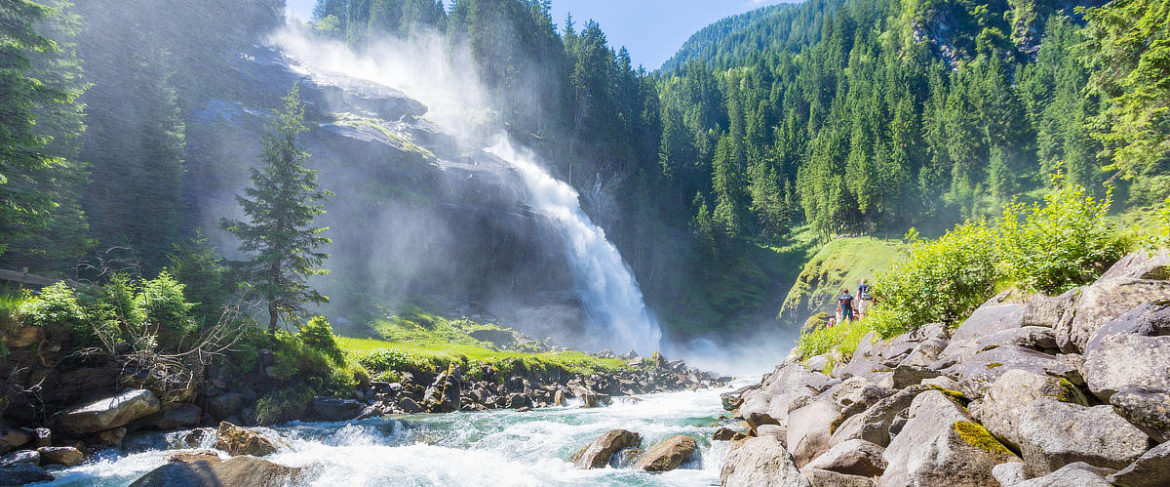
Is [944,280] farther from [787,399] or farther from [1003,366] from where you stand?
[1003,366]

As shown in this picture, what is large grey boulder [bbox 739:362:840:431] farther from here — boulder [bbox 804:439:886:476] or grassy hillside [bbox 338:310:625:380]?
grassy hillside [bbox 338:310:625:380]

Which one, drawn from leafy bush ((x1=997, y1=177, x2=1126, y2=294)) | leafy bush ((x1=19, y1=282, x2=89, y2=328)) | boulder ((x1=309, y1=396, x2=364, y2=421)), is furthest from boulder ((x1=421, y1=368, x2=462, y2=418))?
leafy bush ((x1=997, y1=177, x2=1126, y2=294))

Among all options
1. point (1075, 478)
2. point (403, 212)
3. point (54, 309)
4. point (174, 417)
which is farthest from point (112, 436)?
point (403, 212)

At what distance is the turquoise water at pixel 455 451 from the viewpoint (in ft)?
31.6

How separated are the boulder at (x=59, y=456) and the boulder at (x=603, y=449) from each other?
10.6 meters

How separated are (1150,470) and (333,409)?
740 inches

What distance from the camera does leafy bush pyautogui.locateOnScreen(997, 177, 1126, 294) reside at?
745 centimetres

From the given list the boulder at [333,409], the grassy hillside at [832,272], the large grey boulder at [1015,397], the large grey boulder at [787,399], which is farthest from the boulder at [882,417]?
the grassy hillside at [832,272]

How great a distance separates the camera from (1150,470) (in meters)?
3.75

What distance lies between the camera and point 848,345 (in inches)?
586

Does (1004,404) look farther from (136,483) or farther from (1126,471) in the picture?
(136,483)

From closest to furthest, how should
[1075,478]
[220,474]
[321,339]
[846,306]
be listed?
[1075,478] → [220,474] → [321,339] → [846,306]

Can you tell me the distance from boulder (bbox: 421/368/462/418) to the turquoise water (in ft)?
3.72

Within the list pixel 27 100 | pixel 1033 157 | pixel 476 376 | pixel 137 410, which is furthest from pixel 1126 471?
pixel 1033 157
